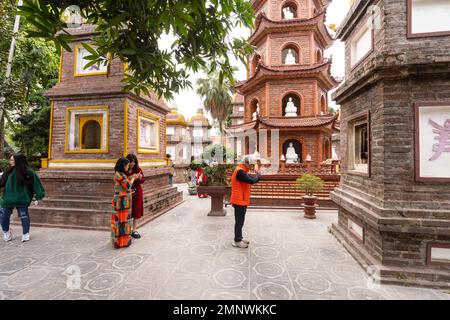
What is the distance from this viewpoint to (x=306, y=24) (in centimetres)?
Answer: 1177

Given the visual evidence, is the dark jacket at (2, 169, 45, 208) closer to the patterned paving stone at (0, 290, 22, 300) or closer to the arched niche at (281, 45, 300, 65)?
the patterned paving stone at (0, 290, 22, 300)

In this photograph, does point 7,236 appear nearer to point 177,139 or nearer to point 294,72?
point 294,72

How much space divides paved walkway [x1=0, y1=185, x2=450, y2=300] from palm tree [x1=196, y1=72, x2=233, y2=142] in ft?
60.5

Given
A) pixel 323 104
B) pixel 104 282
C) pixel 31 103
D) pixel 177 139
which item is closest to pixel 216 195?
pixel 104 282

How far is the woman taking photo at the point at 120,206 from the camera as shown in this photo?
4.40 m

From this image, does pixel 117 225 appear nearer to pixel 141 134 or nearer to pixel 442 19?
pixel 141 134

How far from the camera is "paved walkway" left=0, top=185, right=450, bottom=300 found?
3.00 m

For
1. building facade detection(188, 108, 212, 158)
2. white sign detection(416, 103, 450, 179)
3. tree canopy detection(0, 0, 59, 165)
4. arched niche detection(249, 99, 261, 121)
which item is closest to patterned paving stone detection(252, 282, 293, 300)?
white sign detection(416, 103, 450, 179)

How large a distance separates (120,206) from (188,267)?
194cm

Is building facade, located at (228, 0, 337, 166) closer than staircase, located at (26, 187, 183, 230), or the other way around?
staircase, located at (26, 187, 183, 230)

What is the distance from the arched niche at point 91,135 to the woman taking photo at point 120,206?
118 inches

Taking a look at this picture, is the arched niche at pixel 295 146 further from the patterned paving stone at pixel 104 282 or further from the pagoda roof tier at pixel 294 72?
the patterned paving stone at pixel 104 282

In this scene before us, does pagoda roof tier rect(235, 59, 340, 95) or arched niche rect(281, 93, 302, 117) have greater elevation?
pagoda roof tier rect(235, 59, 340, 95)

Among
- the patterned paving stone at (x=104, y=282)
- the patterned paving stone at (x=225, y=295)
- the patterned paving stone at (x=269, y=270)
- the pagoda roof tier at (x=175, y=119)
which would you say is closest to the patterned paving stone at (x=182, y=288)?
the patterned paving stone at (x=225, y=295)
